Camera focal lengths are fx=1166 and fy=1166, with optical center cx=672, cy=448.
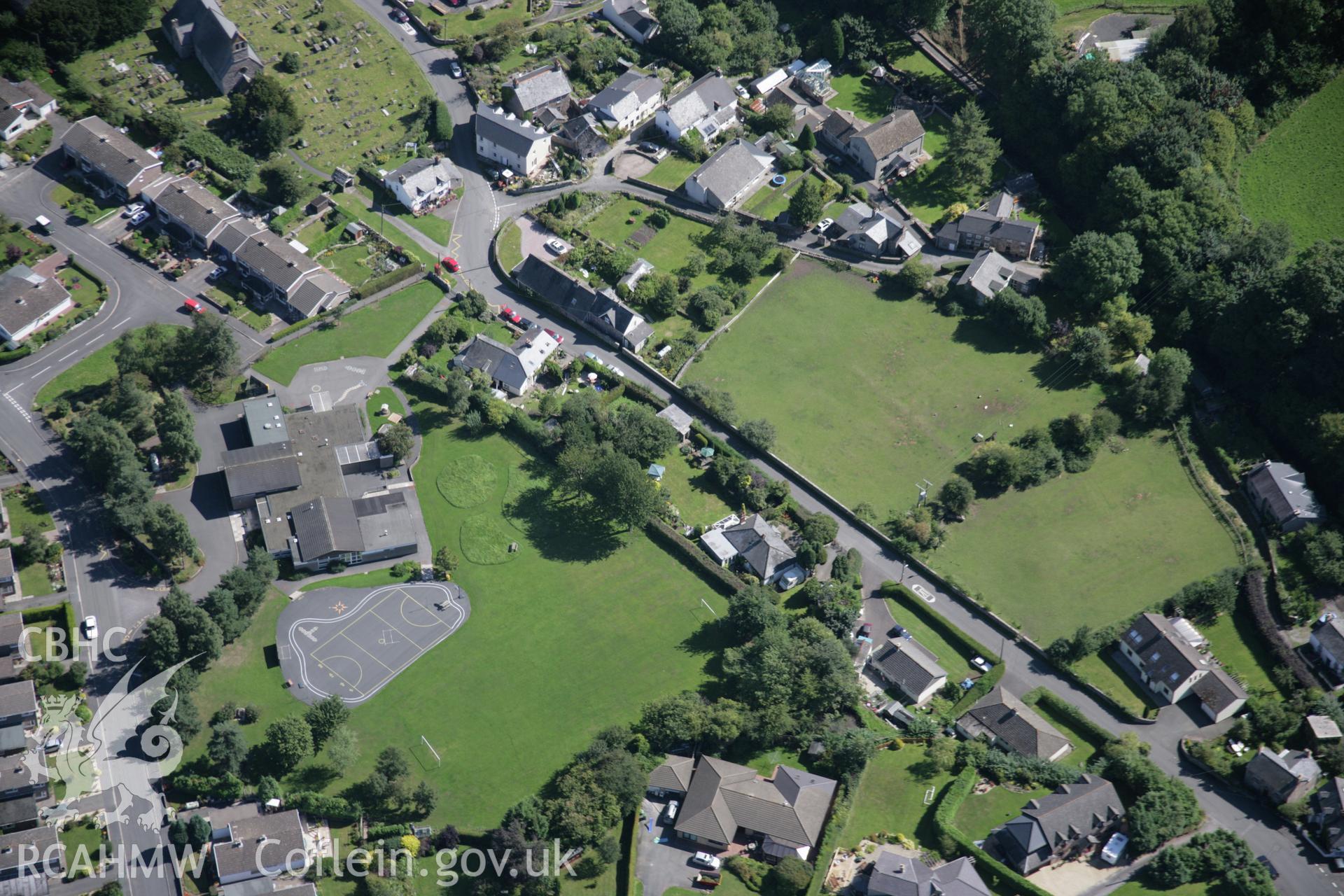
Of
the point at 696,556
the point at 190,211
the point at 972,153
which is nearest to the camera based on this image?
the point at 696,556

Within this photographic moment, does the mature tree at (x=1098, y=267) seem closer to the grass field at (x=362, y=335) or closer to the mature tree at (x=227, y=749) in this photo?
the grass field at (x=362, y=335)

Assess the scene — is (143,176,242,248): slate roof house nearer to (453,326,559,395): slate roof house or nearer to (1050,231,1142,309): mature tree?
(453,326,559,395): slate roof house

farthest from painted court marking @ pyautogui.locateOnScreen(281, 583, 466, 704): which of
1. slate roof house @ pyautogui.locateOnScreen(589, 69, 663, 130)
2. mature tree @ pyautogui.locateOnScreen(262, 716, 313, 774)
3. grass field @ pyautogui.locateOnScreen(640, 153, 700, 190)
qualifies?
slate roof house @ pyautogui.locateOnScreen(589, 69, 663, 130)

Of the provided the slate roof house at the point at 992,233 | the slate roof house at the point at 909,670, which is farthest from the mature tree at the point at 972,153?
the slate roof house at the point at 909,670

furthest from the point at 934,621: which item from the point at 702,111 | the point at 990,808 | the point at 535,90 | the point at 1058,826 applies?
the point at 535,90

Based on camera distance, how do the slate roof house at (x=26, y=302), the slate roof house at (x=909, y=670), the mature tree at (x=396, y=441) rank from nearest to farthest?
1. the slate roof house at (x=909, y=670)
2. the mature tree at (x=396, y=441)
3. the slate roof house at (x=26, y=302)

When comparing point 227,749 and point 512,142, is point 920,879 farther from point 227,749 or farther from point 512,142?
point 512,142
